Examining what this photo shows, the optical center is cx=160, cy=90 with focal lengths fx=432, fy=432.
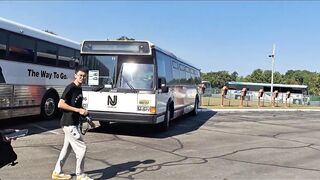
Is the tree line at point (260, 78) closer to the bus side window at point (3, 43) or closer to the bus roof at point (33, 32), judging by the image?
the bus roof at point (33, 32)

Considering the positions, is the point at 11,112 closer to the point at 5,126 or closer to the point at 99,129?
the point at 5,126

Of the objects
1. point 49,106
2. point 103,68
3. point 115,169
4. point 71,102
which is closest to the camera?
point 71,102

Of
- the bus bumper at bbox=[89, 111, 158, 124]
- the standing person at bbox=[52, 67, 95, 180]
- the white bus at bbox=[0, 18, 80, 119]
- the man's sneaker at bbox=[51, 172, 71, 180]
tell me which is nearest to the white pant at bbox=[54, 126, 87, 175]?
the standing person at bbox=[52, 67, 95, 180]

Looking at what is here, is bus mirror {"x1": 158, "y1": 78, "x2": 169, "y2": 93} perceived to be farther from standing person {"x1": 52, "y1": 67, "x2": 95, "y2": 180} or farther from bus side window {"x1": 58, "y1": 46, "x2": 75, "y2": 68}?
standing person {"x1": 52, "y1": 67, "x2": 95, "y2": 180}

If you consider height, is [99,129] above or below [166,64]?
below

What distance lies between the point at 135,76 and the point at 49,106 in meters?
4.63

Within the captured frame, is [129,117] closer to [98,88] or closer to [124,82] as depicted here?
[124,82]

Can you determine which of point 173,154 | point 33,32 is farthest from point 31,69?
point 173,154

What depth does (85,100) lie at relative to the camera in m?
12.9

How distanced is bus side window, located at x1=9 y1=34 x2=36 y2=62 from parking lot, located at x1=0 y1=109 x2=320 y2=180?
2222 mm

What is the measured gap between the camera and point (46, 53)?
606 inches

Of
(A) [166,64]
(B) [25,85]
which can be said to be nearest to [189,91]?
(A) [166,64]

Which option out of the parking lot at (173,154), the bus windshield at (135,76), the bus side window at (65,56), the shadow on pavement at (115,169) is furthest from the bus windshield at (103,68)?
the shadow on pavement at (115,169)

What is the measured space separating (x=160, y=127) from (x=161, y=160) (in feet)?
17.3
